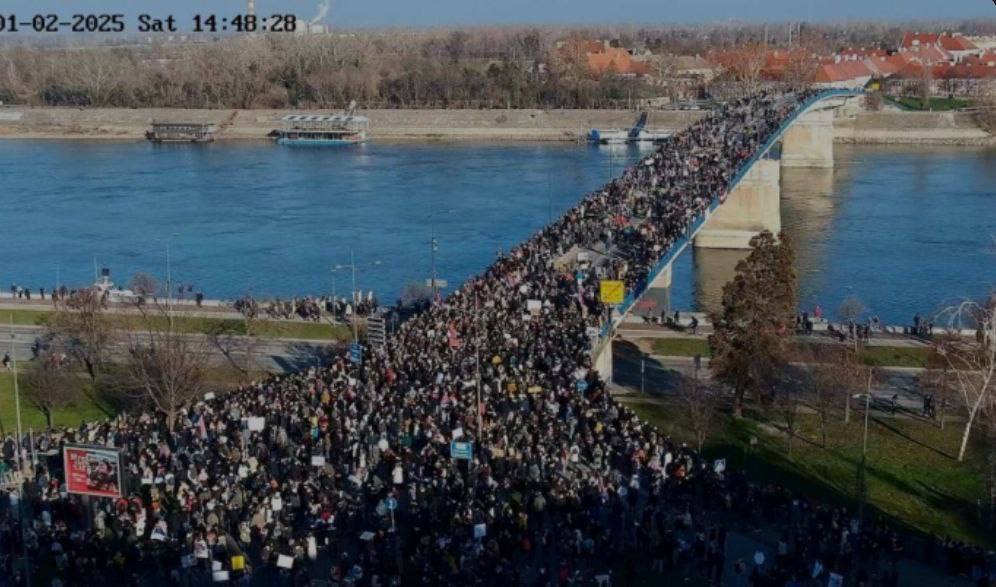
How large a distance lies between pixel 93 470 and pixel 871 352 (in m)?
11.4

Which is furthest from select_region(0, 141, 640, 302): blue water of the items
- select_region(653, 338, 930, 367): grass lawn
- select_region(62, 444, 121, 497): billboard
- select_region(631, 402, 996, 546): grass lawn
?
select_region(62, 444, 121, 497): billboard

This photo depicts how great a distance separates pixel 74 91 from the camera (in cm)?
6266

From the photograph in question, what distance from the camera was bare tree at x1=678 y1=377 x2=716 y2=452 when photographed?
1338 cm

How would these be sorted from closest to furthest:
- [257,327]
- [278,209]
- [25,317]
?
[257,327]
[25,317]
[278,209]

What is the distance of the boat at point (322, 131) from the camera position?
52.7 metres

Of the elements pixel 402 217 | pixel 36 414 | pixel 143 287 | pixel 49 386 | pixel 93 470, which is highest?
pixel 93 470

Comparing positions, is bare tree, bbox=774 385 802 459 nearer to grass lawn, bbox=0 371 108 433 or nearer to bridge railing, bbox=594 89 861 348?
bridge railing, bbox=594 89 861 348

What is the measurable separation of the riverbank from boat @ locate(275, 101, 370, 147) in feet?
4.18

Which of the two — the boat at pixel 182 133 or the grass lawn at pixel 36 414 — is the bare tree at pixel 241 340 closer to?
the grass lawn at pixel 36 414

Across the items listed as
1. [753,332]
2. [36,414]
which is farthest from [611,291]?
[36,414]

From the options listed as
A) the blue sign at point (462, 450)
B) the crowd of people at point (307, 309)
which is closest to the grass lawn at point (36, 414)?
the crowd of people at point (307, 309)

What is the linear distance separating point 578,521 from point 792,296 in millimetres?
8091

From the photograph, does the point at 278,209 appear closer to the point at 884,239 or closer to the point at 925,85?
the point at 884,239

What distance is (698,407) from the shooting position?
13688 millimetres
